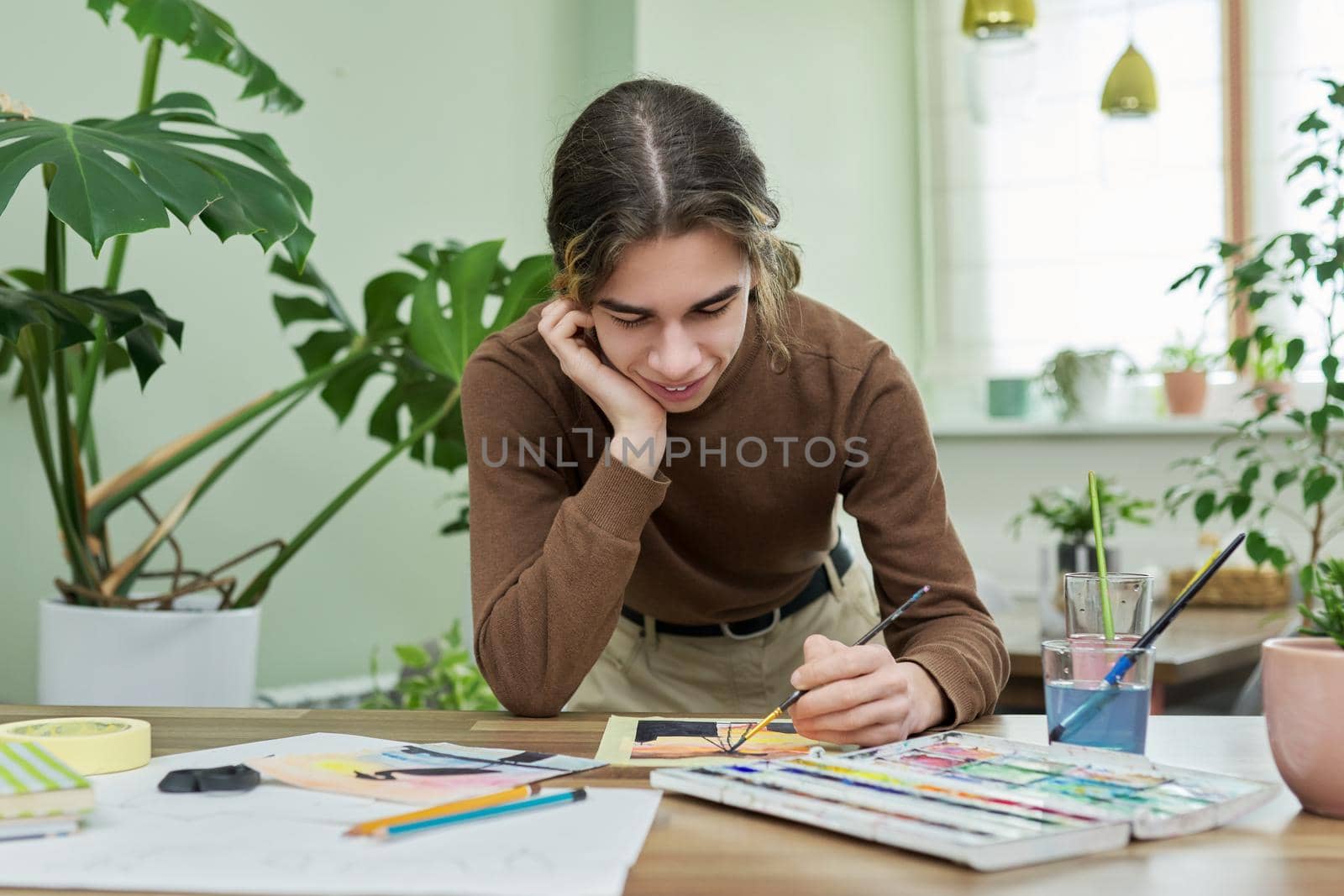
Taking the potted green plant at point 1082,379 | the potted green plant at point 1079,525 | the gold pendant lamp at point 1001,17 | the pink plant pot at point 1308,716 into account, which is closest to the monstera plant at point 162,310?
the pink plant pot at point 1308,716

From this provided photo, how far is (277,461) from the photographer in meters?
2.58

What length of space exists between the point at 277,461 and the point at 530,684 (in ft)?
4.93

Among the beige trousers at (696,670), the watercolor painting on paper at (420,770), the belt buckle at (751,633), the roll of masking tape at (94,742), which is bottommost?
the beige trousers at (696,670)

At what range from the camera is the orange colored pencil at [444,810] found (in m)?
0.75

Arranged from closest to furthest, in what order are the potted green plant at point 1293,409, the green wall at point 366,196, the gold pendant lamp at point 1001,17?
the potted green plant at point 1293,409 < the green wall at point 366,196 < the gold pendant lamp at point 1001,17

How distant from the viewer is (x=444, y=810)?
79 cm

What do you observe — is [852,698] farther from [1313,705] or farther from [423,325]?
[423,325]

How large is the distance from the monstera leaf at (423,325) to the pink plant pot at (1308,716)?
1.17 m

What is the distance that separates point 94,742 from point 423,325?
1.08 m

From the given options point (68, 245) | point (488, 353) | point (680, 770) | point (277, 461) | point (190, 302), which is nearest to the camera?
point (680, 770)

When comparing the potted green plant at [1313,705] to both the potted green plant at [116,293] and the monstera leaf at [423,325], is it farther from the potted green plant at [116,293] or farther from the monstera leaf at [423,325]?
the monstera leaf at [423,325]

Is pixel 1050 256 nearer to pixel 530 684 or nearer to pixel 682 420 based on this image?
pixel 682 420

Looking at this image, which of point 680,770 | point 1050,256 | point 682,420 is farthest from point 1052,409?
point 680,770

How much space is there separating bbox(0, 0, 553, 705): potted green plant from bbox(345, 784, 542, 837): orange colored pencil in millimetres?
680
